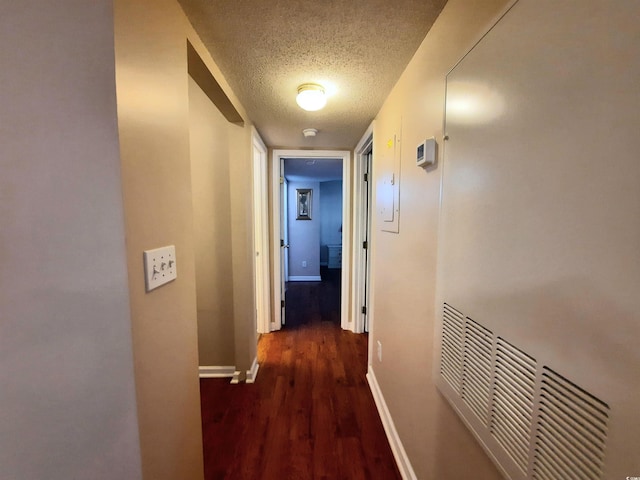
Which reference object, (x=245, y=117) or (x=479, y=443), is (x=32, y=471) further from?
(x=245, y=117)

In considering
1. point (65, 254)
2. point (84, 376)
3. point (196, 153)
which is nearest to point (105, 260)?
point (65, 254)

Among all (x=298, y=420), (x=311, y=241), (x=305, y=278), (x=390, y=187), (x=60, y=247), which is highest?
(x=390, y=187)

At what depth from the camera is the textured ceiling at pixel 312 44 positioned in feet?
3.06

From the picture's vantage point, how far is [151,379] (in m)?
0.75

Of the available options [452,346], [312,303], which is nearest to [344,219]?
[312,303]

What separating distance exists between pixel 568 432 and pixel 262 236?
2.52m

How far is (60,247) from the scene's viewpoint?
0.62 meters

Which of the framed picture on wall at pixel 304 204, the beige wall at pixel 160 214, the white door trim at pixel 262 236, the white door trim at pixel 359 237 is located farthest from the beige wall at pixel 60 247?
the framed picture on wall at pixel 304 204

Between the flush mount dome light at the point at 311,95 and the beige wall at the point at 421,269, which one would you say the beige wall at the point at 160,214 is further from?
the beige wall at the point at 421,269

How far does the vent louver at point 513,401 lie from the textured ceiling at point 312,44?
1199 mm

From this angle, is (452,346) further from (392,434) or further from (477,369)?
(392,434)

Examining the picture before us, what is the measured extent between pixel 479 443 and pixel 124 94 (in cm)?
134

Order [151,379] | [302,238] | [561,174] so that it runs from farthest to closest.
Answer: [302,238] < [151,379] < [561,174]

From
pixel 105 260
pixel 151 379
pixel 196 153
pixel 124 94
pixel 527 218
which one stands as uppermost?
pixel 196 153
